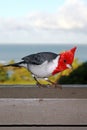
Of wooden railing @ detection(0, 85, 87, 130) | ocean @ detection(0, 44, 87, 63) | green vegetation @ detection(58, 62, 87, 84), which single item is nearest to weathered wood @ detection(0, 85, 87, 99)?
wooden railing @ detection(0, 85, 87, 130)

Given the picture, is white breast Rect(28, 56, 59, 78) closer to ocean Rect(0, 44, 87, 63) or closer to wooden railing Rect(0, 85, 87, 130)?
wooden railing Rect(0, 85, 87, 130)

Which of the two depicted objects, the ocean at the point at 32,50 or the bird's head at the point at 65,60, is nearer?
the bird's head at the point at 65,60

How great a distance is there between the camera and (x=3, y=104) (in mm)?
1529

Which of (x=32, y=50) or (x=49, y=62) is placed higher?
(x=49, y=62)

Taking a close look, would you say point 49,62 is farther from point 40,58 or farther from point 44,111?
point 44,111

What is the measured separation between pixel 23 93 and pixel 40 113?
136 millimetres

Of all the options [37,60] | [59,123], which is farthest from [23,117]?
[37,60]

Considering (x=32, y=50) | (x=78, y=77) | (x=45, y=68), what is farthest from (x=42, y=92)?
(x=32, y=50)

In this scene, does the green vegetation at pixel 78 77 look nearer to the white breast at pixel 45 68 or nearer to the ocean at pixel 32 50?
the ocean at pixel 32 50

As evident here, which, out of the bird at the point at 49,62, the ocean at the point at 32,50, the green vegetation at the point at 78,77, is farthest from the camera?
the green vegetation at the point at 78,77

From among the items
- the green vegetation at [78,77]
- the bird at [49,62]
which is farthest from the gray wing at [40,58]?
the green vegetation at [78,77]

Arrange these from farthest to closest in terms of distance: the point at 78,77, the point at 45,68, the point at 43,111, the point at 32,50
Answer: the point at 32,50 < the point at 78,77 < the point at 45,68 < the point at 43,111

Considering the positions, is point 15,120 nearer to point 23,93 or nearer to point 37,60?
point 23,93

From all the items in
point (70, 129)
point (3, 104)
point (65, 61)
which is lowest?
point (70, 129)
